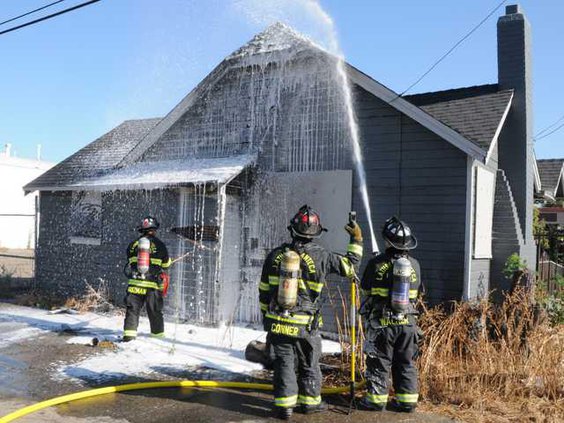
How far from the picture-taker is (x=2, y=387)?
18.3 ft

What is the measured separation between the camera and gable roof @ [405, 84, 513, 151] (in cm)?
774

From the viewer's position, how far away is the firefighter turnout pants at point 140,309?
7.47 meters

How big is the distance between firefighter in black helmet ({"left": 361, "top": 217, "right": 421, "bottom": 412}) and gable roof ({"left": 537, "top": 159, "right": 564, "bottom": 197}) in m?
11.7

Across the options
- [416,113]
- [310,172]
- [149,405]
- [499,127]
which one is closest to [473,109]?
[499,127]

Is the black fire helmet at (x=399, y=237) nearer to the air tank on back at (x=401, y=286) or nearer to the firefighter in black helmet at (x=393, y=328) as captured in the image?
the firefighter in black helmet at (x=393, y=328)

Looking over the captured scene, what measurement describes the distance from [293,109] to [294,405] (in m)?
5.64

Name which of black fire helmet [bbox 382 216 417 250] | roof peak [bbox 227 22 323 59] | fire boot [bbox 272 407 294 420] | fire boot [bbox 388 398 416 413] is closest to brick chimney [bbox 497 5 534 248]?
roof peak [bbox 227 22 323 59]

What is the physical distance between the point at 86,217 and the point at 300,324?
26.6 feet

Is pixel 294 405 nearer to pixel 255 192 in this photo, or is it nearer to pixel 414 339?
pixel 414 339

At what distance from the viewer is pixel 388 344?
4969 mm

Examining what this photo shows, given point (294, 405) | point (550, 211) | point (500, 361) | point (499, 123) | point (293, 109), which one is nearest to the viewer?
point (294, 405)

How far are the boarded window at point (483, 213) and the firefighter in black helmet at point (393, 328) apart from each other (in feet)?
9.63

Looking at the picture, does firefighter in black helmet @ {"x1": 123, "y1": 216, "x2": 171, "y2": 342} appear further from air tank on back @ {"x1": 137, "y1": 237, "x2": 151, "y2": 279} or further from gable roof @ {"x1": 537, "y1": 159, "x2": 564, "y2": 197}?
gable roof @ {"x1": 537, "y1": 159, "x2": 564, "y2": 197}

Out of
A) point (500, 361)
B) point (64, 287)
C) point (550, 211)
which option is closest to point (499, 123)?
point (500, 361)
